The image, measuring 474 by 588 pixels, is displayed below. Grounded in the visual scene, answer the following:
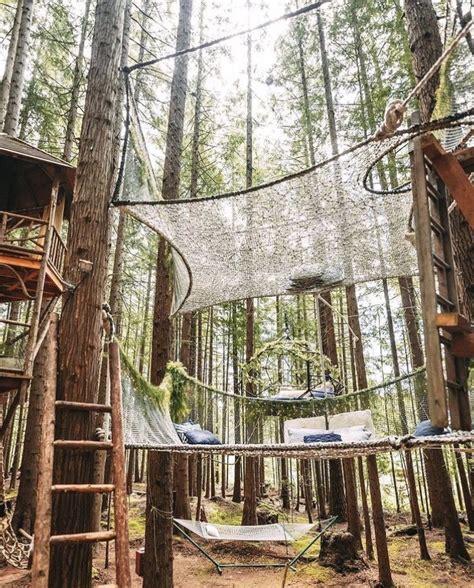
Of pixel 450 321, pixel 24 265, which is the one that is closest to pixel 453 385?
pixel 450 321

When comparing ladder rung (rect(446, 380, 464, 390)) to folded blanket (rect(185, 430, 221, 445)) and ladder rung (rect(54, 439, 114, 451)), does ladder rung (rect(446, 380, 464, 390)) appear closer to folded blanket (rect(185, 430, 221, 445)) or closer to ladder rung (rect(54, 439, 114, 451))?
ladder rung (rect(54, 439, 114, 451))

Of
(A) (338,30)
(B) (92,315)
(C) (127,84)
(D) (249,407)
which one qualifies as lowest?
(D) (249,407)

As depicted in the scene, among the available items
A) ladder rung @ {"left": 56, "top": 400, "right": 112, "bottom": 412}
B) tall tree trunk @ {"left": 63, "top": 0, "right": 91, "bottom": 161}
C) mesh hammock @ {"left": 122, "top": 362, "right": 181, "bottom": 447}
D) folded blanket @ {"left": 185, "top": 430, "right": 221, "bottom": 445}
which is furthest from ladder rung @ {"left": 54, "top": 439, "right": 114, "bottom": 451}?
tall tree trunk @ {"left": 63, "top": 0, "right": 91, "bottom": 161}

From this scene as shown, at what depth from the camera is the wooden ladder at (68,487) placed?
1.46 meters

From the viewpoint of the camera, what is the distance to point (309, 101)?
290 inches

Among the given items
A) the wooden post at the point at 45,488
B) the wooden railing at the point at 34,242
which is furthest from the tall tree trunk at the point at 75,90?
the wooden post at the point at 45,488

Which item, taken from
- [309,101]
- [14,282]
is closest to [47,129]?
[14,282]

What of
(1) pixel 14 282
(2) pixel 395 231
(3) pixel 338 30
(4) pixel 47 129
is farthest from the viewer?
(4) pixel 47 129

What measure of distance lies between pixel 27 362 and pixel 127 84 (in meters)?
2.60

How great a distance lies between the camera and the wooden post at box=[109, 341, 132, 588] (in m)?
1.56

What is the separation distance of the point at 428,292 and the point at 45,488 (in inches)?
60.8

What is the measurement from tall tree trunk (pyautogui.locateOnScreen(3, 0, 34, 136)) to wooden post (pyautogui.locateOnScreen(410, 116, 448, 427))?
5.48 m

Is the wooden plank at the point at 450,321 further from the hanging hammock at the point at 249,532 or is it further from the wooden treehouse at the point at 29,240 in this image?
the hanging hammock at the point at 249,532

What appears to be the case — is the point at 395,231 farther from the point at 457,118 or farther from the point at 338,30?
the point at 338,30
